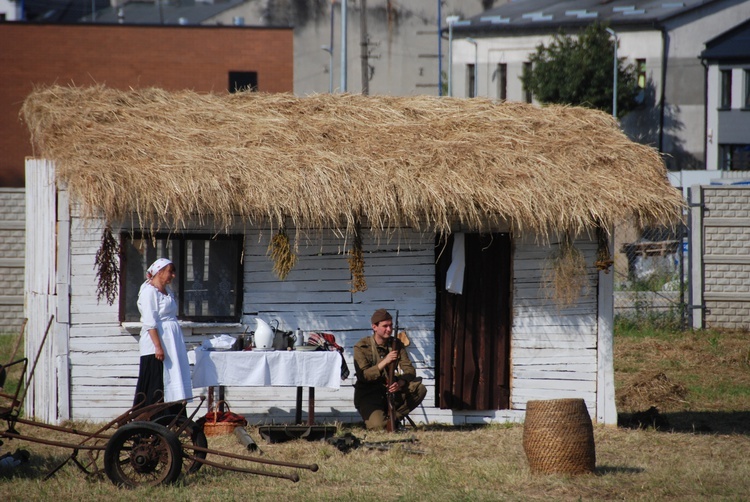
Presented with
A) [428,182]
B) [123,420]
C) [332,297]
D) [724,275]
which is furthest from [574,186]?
[724,275]

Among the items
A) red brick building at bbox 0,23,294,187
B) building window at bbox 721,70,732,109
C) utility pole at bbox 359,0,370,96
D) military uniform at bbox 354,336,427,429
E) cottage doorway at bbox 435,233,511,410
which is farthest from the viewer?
utility pole at bbox 359,0,370,96

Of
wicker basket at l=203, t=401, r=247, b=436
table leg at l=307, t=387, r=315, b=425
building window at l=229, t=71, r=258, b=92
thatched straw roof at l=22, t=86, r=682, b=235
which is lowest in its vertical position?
wicker basket at l=203, t=401, r=247, b=436

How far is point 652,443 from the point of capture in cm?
948


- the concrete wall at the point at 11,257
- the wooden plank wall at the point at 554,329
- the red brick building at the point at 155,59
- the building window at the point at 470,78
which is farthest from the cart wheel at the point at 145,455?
the building window at the point at 470,78

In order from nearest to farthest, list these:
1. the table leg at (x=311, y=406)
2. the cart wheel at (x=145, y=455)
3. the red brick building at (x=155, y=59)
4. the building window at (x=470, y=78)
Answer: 1. the cart wheel at (x=145, y=455)
2. the table leg at (x=311, y=406)
3. the red brick building at (x=155, y=59)
4. the building window at (x=470, y=78)

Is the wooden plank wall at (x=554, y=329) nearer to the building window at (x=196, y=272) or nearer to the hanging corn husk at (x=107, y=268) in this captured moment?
the building window at (x=196, y=272)

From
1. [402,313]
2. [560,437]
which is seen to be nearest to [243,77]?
[402,313]

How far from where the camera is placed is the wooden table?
9211 mm

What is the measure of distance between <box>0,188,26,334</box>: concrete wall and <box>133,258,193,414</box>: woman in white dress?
329 inches

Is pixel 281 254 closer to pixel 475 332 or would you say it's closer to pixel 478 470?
pixel 475 332

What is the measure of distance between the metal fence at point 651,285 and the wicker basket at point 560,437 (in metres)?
8.03

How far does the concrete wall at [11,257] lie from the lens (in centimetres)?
1599

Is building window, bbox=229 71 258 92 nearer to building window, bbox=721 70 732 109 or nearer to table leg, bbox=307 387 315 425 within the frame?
building window, bbox=721 70 732 109

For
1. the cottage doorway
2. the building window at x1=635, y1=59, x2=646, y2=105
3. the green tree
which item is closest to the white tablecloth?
the cottage doorway
